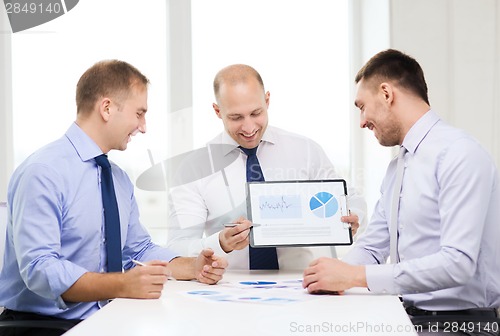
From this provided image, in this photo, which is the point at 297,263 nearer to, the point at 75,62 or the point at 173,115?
the point at 173,115

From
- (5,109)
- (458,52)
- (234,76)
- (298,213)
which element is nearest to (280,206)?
(298,213)

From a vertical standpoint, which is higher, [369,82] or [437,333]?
[369,82]

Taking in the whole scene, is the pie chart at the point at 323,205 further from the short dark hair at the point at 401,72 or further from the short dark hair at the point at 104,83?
the short dark hair at the point at 104,83

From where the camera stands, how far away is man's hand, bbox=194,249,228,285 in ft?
8.52

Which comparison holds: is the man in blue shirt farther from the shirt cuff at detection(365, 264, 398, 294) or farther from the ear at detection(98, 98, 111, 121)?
the shirt cuff at detection(365, 264, 398, 294)

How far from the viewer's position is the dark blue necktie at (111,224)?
2564mm

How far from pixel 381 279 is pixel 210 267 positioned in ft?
2.21

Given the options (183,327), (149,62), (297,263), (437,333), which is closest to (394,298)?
(437,333)

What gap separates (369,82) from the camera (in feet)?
8.79

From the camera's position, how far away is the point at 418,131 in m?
2.56

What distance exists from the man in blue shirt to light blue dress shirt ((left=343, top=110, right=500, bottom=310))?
2.35ft

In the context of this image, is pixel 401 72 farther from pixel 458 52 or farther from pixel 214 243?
pixel 458 52

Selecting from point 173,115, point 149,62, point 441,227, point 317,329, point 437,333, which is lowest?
point 437,333

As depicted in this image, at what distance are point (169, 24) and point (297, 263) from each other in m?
2.14
